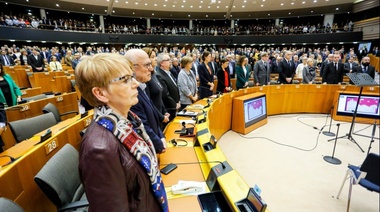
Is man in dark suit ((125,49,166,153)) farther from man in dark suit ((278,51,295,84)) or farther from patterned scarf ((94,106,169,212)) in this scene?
man in dark suit ((278,51,295,84))

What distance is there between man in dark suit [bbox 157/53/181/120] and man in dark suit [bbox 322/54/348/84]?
14.2 ft

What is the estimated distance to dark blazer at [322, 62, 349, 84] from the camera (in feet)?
16.7

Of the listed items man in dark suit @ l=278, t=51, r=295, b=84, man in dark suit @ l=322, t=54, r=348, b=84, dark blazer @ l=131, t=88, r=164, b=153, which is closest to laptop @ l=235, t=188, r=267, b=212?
dark blazer @ l=131, t=88, r=164, b=153

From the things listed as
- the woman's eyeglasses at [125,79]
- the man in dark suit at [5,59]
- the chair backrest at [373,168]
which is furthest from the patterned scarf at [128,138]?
the man in dark suit at [5,59]

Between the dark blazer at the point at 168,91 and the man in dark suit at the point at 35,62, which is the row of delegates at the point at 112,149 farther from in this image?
the man in dark suit at the point at 35,62

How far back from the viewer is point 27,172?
147 centimetres

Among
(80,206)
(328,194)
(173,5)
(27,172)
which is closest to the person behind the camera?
(80,206)

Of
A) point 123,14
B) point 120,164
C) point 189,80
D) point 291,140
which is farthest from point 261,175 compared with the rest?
point 123,14

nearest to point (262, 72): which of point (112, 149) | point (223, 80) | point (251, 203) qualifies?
point (223, 80)

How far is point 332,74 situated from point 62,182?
5965 mm

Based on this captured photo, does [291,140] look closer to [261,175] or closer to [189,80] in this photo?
[261,175]

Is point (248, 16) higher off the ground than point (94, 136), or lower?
higher

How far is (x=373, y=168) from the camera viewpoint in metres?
0.65

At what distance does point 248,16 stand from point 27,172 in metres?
18.9
